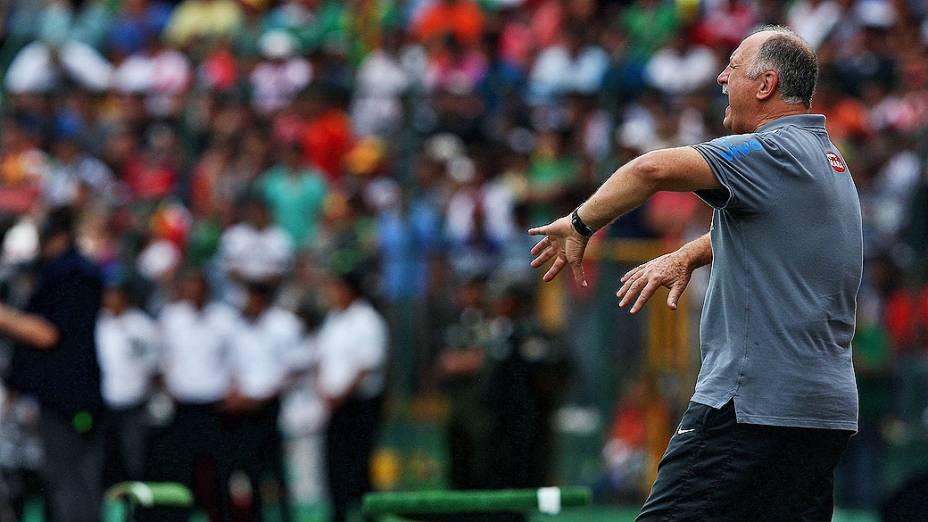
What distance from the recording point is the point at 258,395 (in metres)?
12.1

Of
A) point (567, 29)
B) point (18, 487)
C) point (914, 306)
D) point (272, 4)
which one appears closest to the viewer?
point (18, 487)

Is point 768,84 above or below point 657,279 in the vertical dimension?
above

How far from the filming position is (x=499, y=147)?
1393 centimetres

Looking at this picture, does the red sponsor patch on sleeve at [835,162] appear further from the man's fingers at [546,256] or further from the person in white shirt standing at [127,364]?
the person in white shirt standing at [127,364]

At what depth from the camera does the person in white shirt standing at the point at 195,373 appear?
11.9 metres

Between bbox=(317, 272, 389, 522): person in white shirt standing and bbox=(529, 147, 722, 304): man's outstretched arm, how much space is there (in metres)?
6.89

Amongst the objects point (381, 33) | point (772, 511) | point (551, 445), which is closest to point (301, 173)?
point (381, 33)

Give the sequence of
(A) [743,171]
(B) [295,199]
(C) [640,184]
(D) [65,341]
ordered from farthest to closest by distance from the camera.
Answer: (B) [295,199]
(D) [65,341]
(A) [743,171]
(C) [640,184]

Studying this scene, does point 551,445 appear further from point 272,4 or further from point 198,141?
point 272,4

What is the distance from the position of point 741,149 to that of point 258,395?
7767 millimetres

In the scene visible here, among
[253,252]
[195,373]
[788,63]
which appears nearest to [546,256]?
[788,63]

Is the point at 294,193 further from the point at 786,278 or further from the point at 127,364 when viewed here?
the point at 786,278

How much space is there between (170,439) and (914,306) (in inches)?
237

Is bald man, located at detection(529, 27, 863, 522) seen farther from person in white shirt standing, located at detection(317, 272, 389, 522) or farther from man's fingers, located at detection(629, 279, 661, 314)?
person in white shirt standing, located at detection(317, 272, 389, 522)
